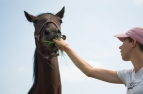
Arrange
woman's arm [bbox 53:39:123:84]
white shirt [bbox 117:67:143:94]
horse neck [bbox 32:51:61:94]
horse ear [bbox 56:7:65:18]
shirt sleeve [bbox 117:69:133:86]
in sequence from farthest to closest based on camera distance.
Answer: horse ear [bbox 56:7:65:18]
horse neck [bbox 32:51:61:94]
woman's arm [bbox 53:39:123:84]
shirt sleeve [bbox 117:69:133:86]
white shirt [bbox 117:67:143:94]

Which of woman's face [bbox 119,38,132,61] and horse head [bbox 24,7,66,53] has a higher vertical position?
horse head [bbox 24,7,66,53]

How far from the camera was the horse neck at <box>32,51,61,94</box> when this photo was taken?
5294 millimetres

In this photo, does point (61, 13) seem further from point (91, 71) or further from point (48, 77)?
point (91, 71)

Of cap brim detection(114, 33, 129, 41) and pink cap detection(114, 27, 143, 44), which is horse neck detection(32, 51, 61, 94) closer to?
cap brim detection(114, 33, 129, 41)

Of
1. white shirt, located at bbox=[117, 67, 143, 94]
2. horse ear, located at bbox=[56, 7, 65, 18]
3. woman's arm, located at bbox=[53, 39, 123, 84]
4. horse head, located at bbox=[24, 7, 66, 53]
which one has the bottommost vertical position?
white shirt, located at bbox=[117, 67, 143, 94]

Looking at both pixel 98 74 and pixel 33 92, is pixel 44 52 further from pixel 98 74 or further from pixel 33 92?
pixel 98 74

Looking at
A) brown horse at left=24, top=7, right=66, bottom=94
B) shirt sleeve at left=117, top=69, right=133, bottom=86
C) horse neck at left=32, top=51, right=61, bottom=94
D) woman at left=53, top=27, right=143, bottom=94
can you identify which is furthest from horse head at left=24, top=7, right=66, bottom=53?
shirt sleeve at left=117, top=69, right=133, bottom=86

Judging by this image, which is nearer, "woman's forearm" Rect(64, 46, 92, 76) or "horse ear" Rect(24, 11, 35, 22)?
"woman's forearm" Rect(64, 46, 92, 76)

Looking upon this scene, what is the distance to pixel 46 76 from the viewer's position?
17.6 feet

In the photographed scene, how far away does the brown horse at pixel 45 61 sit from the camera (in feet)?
16.9

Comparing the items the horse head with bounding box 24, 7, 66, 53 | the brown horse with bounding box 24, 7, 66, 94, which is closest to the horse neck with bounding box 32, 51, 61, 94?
the brown horse with bounding box 24, 7, 66, 94

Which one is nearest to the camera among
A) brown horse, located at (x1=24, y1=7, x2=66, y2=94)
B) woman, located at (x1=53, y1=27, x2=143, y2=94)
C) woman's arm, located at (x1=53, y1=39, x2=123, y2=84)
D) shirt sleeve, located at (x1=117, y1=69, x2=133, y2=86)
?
woman, located at (x1=53, y1=27, x2=143, y2=94)

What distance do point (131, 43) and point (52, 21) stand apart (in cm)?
314

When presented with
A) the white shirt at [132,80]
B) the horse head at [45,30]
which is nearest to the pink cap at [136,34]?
the white shirt at [132,80]
